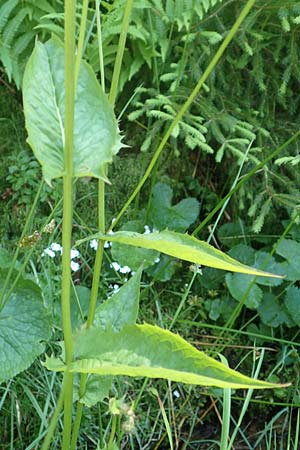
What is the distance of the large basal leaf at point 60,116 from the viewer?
0.78 metres

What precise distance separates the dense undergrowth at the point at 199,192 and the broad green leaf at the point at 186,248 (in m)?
0.86

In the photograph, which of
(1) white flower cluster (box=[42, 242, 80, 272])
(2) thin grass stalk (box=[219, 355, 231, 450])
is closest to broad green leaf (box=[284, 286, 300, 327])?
(1) white flower cluster (box=[42, 242, 80, 272])

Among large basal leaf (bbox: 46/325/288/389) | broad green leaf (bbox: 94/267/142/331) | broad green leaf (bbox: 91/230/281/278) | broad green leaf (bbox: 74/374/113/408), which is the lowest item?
broad green leaf (bbox: 74/374/113/408)

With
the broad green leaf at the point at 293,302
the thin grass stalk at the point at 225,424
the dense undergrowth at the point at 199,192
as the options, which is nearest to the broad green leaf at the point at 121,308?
the thin grass stalk at the point at 225,424

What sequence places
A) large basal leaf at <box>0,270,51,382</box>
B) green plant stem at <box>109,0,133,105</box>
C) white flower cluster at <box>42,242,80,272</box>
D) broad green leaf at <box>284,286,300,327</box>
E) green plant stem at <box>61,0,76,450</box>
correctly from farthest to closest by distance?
broad green leaf at <box>284,286,300,327</box> → white flower cluster at <box>42,242,80,272</box> → large basal leaf at <box>0,270,51,382</box> → green plant stem at <box>109,0,133,105</box> → green plant stem at <box>61,0,76,450</box>

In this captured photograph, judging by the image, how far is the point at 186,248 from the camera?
72 centimetres

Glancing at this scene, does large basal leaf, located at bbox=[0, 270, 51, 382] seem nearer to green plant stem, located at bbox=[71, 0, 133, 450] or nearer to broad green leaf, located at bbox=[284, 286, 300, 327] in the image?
green plant stem, located at bbox=[71, 0, 133, 450]

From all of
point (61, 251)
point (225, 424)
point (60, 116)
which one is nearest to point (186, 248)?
point (60, 116)

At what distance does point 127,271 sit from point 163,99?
488mm

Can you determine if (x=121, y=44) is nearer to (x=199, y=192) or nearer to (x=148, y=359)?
(x=148, y=359)

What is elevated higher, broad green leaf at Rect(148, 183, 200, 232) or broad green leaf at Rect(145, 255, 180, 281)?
broad green leaf at Rect(148, 183, 200, 232)

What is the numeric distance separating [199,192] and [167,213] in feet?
0.65

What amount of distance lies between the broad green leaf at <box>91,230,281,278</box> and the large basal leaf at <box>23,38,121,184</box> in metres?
0.09

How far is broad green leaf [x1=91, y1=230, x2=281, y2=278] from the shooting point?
714 millimetres
